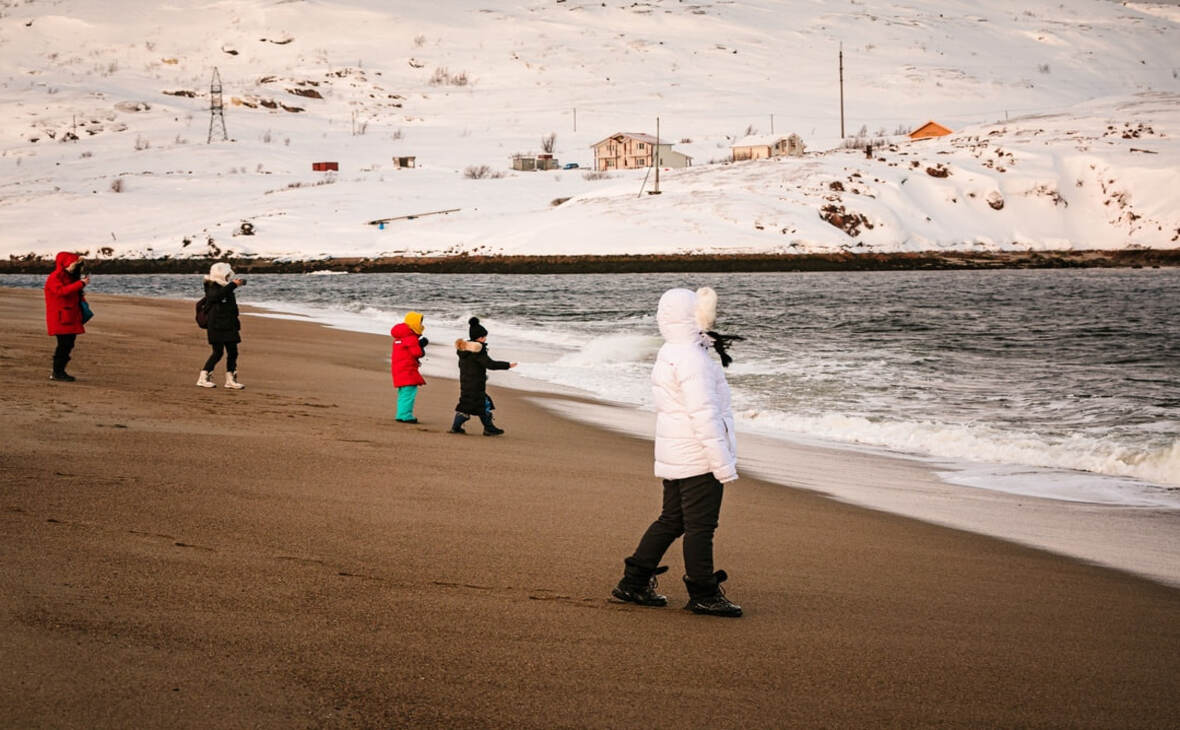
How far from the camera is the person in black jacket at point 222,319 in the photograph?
13.3 metres

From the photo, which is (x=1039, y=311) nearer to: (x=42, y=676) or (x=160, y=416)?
(x=160, y=416)

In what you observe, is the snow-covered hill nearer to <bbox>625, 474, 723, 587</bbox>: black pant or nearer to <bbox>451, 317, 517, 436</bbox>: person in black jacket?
<bbox>451, 317, 517, 436</bbox>: person in black jacket

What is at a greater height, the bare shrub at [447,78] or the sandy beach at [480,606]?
the bare shrub at [447,78]

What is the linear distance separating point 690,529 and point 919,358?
18348mm

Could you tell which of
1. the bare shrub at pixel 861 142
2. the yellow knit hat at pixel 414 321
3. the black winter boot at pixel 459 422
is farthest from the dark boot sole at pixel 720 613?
the bare shrub at pixel 861 142

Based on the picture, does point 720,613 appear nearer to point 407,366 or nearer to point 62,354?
point 407,366

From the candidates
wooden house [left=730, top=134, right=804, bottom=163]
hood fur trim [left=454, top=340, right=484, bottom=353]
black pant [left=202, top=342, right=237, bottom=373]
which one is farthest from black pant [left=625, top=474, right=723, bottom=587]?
wooden house [left=730, top=134, right=804, bottom=163]

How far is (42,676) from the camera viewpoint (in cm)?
404

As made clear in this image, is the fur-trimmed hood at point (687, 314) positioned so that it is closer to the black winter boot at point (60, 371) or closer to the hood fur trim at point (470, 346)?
the hood fur trim at point (470, 346)

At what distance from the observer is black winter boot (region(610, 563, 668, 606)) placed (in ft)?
18.6

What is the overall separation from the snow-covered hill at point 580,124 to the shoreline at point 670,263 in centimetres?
211

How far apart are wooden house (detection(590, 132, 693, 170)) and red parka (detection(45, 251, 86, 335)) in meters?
93.1

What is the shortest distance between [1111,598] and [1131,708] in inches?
72.7

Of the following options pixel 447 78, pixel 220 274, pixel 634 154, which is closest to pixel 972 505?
pixel 220 274
